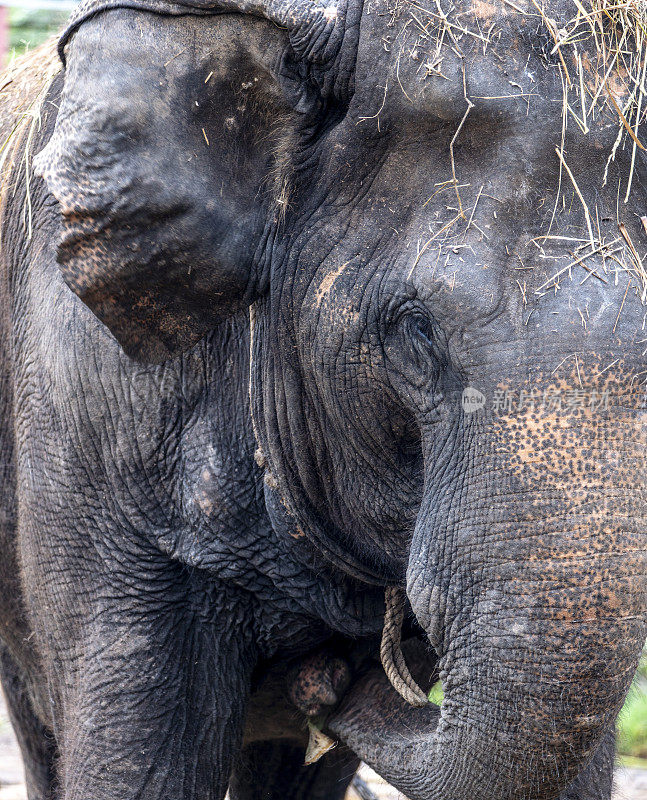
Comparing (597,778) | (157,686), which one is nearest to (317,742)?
(157,686)

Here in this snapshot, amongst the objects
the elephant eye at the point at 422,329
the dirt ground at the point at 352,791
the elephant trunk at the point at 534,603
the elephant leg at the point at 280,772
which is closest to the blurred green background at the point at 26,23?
the dirt ground at the point at 352,791

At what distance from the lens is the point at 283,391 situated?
223cm

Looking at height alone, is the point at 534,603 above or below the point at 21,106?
below

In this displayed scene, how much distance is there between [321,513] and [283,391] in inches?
10.2

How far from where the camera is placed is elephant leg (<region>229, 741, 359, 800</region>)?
3.34 metres

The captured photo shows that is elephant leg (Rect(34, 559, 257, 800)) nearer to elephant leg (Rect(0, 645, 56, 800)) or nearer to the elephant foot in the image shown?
the elephant foot

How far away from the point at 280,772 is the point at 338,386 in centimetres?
168

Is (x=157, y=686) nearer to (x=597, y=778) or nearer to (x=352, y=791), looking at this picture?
(x=597, y=778)

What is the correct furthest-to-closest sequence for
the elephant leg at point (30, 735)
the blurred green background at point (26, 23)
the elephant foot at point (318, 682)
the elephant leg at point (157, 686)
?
the blurred green background at point (26, 23), the elephant leg at point (30, 735), the elephant foot at point (318, 682), the elephant leg at point (157, 686)

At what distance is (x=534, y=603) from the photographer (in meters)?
1.67

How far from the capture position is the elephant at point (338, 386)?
1.70 meters

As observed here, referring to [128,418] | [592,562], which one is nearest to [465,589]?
[592,562]

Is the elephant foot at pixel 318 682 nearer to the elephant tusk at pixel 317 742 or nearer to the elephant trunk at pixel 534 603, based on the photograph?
the elephant tusk at pixel 317 742

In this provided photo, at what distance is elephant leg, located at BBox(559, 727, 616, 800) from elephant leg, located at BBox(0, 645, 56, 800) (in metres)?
1.34
